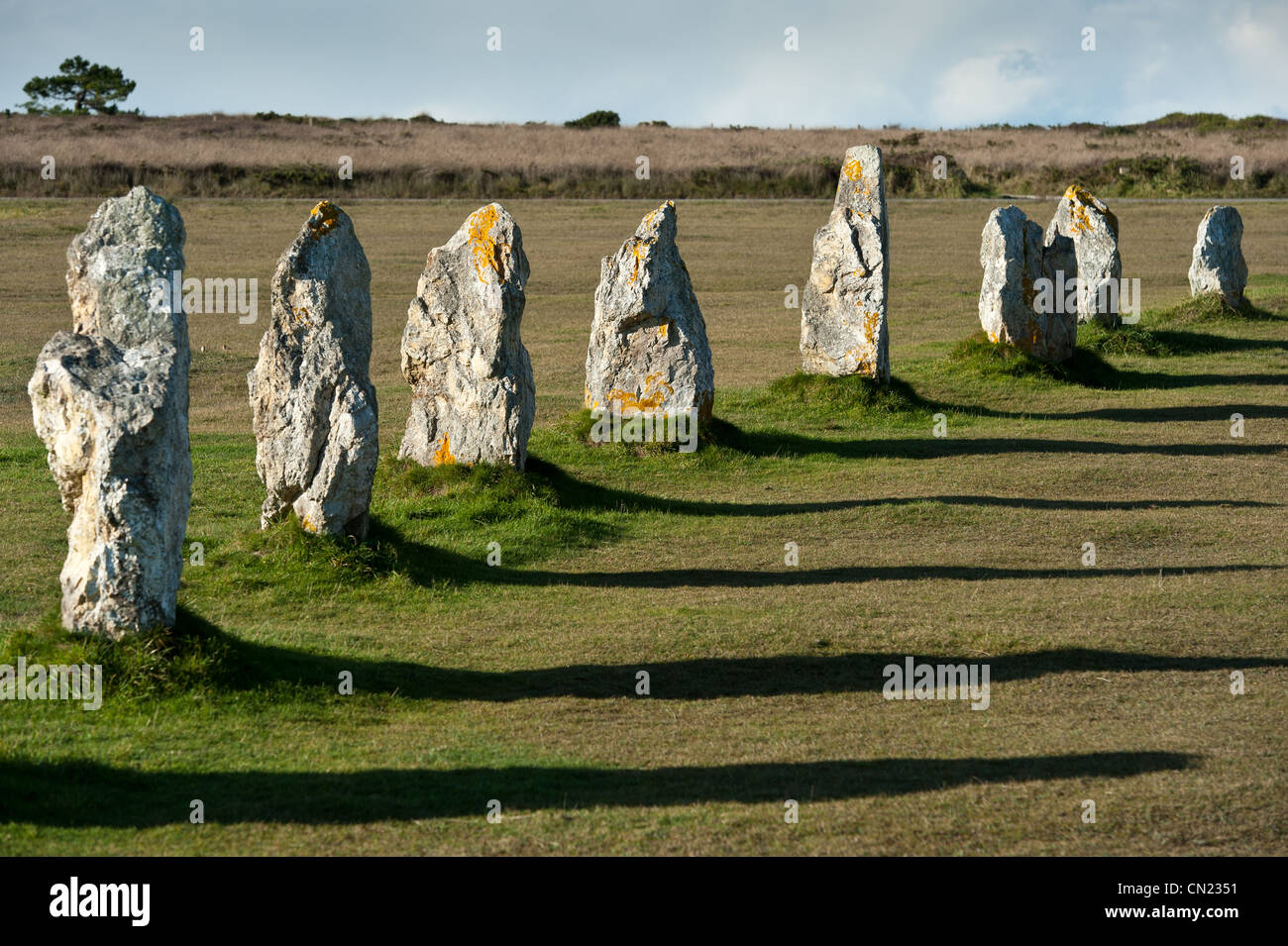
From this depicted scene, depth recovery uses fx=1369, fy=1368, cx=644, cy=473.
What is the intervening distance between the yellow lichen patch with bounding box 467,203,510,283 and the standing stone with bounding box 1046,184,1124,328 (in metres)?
13.3

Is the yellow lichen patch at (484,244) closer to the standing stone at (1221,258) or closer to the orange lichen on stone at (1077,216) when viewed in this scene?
the orange lichen on stone at (1077,216)

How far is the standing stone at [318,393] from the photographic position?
40.2 feet

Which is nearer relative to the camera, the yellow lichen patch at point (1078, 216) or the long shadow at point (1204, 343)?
the long shadow at point (1204, 343)

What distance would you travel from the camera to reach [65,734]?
8.36m

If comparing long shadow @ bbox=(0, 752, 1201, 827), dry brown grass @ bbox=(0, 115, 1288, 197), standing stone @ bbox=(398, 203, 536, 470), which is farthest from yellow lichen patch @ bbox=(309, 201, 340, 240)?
dry brown grass @ bbox=(0, 115, 1288, 197)

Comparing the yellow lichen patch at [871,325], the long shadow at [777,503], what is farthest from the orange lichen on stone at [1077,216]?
the long shadow at [777,503]

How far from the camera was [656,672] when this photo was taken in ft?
33.6

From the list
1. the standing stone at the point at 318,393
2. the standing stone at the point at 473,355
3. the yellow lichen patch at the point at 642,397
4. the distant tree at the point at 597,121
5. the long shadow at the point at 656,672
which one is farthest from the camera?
the distant tree at the point at 597,121

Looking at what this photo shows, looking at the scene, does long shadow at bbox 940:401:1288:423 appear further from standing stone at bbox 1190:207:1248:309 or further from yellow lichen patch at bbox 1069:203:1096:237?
standing stone at bbox 1190:207:1248:309

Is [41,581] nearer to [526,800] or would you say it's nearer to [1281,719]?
[526,800]

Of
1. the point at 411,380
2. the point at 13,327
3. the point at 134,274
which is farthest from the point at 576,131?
the point at 134,274

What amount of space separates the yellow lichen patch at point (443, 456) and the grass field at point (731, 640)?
0.32 m

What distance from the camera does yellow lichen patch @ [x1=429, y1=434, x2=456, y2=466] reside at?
15320 mm

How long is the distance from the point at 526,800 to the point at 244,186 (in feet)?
151
